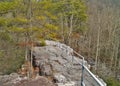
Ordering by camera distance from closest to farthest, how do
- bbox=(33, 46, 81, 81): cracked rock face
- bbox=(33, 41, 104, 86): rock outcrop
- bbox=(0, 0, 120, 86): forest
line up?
bbox=(33, 41, 104, 86): rock outcrop, bbox=(33, 46, 81, 81): cracked rock face, bbox=(0, 0, 120, 86): forest

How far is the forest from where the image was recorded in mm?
11297

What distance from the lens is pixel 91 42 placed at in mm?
38125

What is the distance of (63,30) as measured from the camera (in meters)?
29.7

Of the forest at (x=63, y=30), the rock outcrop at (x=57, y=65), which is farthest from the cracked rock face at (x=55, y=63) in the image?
the forest at (x=63, y=30)

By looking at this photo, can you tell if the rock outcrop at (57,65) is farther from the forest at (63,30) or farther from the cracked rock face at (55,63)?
the forest at (63,30)

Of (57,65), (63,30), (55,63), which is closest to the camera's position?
(57,65)

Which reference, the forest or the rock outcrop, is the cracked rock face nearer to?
the rock outcrop

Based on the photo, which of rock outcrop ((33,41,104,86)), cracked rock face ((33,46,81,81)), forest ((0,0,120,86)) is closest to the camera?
rock outcrop ((33,41,104,86))

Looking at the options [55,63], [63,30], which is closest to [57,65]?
[55,63]

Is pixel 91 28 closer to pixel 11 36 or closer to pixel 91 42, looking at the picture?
pixel 91 42

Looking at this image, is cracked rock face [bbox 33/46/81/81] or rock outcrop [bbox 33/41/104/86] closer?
rock outcrop [bbox 33/41/104/86]

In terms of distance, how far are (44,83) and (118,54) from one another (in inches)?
1180

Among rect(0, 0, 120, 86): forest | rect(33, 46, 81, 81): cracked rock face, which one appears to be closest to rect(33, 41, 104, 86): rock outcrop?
rect(33, 46, 81, 81): cracked rock face

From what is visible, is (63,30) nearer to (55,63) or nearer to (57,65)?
(55,63)
